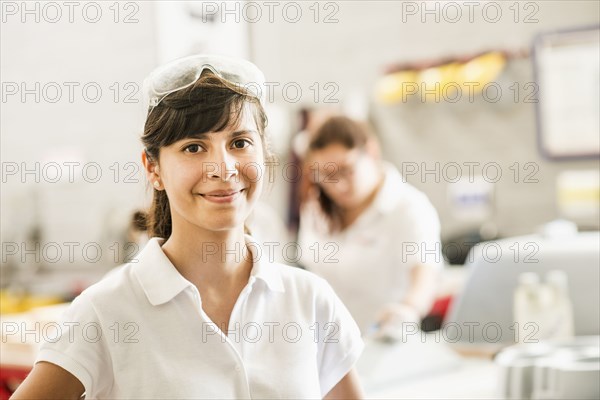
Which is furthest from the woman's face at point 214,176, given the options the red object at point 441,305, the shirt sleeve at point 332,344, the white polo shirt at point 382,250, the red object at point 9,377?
the red object at point 441,305

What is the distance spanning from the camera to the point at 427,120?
181 inches

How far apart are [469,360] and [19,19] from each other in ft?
5.10

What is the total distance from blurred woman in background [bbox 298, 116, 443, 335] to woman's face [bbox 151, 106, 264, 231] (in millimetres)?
1554

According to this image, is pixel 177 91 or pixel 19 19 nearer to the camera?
pixel 177 91

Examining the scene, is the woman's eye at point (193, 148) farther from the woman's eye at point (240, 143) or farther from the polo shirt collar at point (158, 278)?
the polo shirt collar at point (158, 278)

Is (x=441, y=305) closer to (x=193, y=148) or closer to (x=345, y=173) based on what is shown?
(x=345, y=173)

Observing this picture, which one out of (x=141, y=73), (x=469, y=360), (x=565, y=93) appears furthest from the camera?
(x=565, y=93)

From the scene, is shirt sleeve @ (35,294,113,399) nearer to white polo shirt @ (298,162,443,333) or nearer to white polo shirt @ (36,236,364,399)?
white polo shirt @ (36,236,364,399)

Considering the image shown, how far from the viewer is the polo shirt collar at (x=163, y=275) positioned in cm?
108

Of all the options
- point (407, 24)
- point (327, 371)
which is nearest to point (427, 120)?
point (407, 24)

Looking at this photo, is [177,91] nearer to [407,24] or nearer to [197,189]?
[197,189]

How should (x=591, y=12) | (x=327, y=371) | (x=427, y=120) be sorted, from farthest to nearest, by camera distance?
(x=427, y=120) < (x=591, y=12) < (x=327, y=371)

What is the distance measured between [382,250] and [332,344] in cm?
160

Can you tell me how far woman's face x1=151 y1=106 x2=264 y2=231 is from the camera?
41.3 inches
